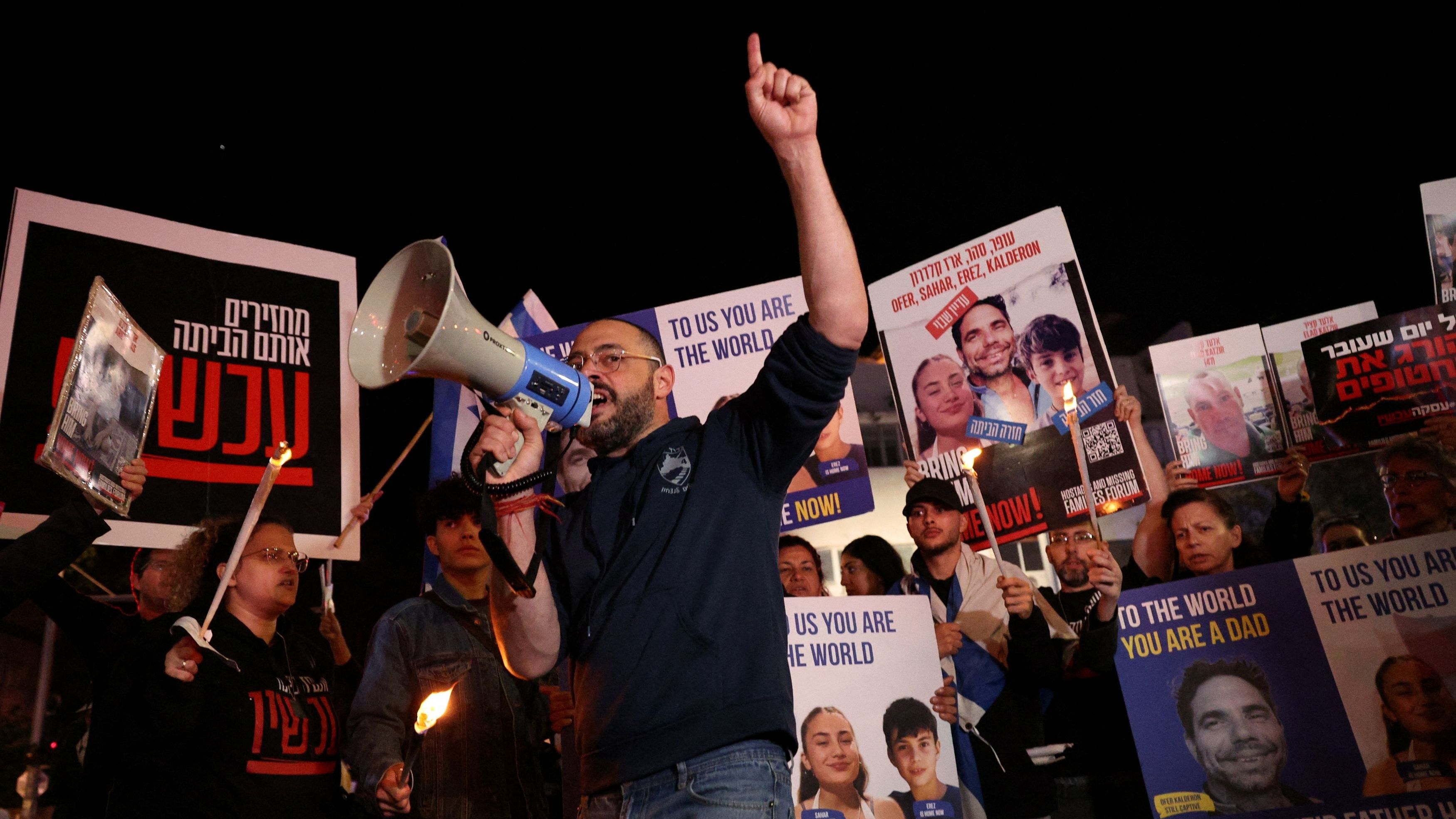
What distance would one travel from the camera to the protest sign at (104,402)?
10.7 feet

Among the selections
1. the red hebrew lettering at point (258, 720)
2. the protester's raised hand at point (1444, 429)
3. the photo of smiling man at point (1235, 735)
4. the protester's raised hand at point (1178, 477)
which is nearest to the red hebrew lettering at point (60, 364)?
the red hebrew lettering at point (258, 720)

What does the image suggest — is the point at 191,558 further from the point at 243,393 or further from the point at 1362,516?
the point at 1362,516

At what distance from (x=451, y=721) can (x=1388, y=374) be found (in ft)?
13.1

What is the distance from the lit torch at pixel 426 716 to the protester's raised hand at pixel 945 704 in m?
2.26

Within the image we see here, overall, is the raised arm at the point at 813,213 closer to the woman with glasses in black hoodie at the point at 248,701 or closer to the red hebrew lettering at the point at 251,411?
the woman with glasses in black hoodie at the point at 248,701

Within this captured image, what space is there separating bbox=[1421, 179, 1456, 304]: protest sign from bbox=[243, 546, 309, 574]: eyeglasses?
474cm

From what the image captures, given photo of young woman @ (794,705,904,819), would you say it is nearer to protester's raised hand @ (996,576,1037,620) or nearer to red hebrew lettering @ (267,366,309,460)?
protester's raised hand @ (996,576,1037,620)

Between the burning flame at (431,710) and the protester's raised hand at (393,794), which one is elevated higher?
the burning flame at (431,710)

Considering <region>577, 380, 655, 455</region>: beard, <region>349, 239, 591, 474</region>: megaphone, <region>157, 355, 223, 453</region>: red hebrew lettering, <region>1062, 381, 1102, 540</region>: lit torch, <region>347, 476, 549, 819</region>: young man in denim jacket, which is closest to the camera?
<region>349, 239, 591, 474</region>: megaphone

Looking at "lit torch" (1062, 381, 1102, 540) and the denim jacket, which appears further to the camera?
the denim jacket

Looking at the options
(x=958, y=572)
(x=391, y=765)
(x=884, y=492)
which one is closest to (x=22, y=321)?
(x=391, y=765)

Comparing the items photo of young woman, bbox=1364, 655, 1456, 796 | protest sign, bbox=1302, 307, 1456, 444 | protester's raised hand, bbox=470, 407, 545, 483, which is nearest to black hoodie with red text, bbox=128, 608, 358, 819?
protester's raised hand, bbox=470, 407, 545, 483

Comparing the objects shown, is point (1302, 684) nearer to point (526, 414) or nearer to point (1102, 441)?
point (1102, 441)

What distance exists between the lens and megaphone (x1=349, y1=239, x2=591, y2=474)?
7.12ft
